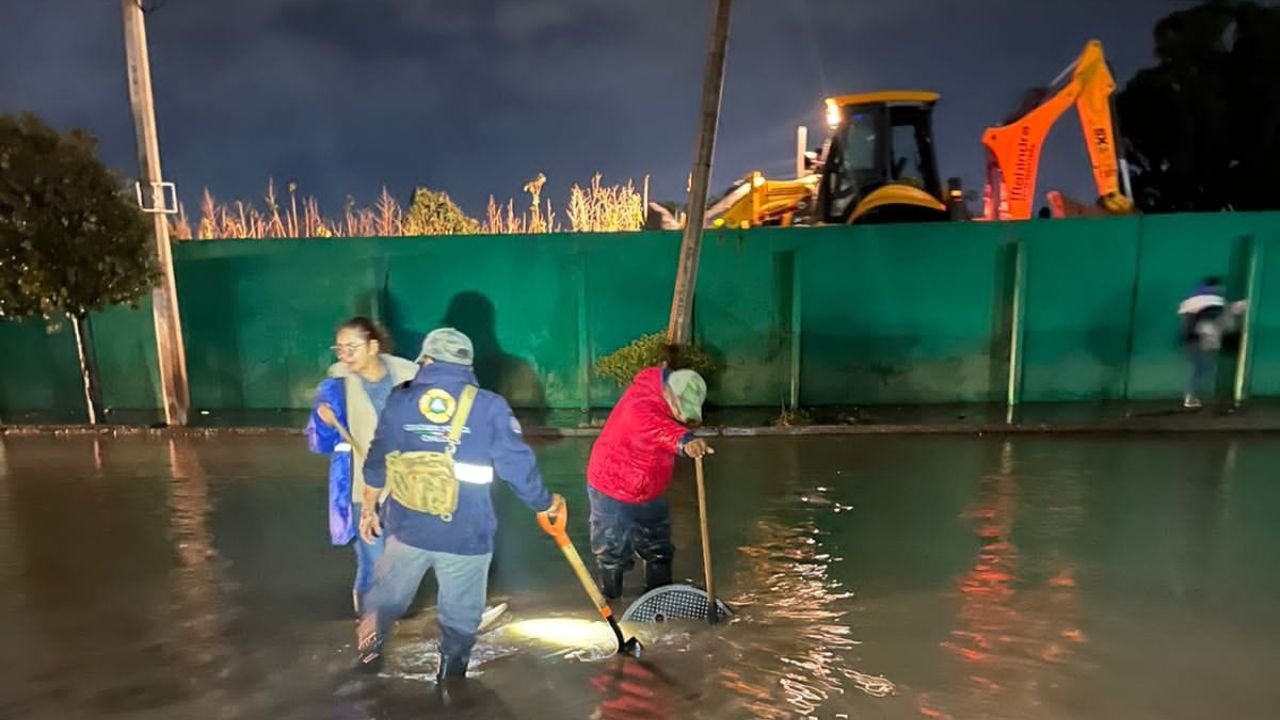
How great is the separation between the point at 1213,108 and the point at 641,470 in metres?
21.7

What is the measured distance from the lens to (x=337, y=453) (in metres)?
4.26

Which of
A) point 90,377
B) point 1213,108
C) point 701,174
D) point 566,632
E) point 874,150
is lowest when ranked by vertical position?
point 566,632

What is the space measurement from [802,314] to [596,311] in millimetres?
2601

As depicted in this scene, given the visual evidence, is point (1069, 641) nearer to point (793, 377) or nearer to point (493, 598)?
point (493, 598)

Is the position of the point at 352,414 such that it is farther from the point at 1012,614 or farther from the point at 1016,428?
the point at 1016,428

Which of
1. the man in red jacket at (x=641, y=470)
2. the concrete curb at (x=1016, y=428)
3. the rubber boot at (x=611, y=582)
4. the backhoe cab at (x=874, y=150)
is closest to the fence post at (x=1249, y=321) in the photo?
the concrete curb at (x=1016, y=428)

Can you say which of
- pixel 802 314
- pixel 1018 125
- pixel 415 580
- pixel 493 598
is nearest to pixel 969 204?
pixel 1018 125

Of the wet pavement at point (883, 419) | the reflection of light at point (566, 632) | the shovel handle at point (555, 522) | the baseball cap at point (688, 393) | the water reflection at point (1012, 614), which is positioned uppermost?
the baseball cap at point (688, 393)

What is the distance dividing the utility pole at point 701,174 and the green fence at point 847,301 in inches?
48.0

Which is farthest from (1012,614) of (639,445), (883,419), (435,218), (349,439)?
(435,218)

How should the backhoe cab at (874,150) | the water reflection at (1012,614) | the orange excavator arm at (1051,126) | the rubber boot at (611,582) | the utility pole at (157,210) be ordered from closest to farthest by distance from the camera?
the water reflection at (1012,614) < the rubber boot at (611,582) < the utility pole at (157,210) < the orange excavator arm at (1051,126) < the backhoe cab at (874,150)

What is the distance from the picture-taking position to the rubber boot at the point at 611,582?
A: 461 cm

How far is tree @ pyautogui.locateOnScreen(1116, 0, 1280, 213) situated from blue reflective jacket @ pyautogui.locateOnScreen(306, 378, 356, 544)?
20.7 meters

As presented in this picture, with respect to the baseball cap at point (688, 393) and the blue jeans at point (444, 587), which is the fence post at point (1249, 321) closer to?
the baseball cap at point (688, 393)
